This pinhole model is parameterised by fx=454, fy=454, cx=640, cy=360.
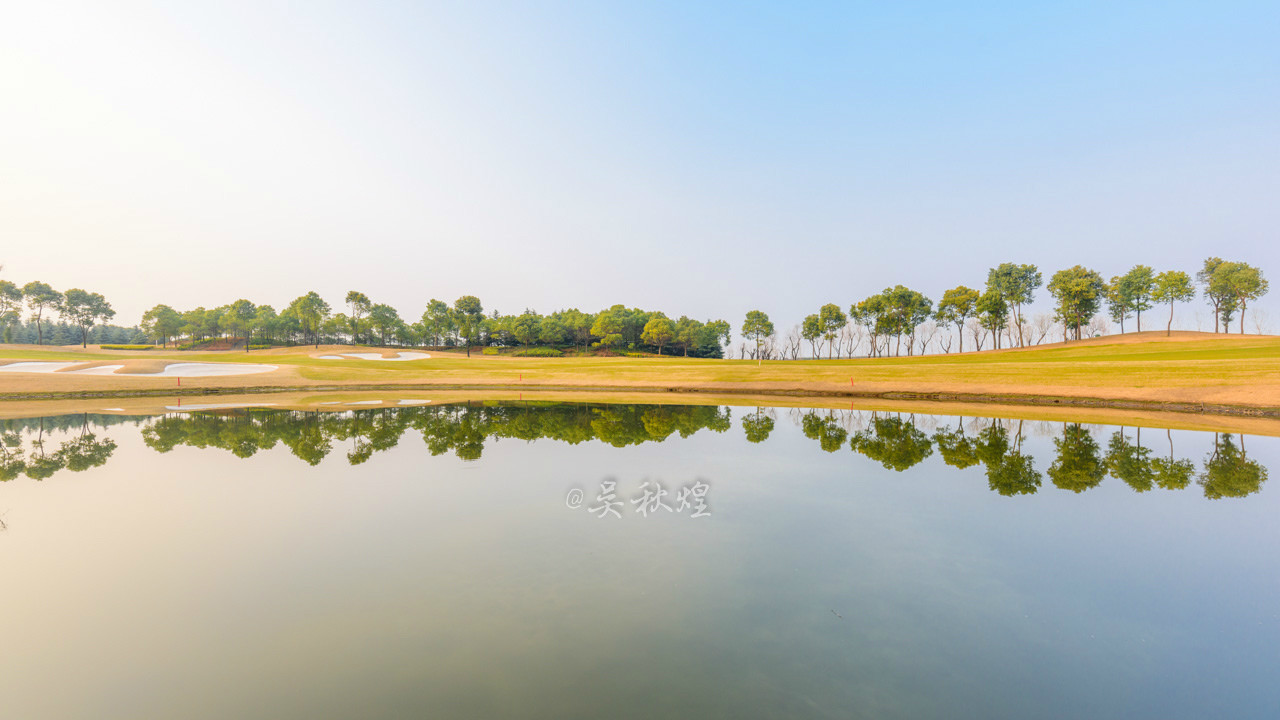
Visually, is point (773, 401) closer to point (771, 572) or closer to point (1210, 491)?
point (1210, 491)

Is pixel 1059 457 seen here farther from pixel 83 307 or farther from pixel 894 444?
pixel 83 307

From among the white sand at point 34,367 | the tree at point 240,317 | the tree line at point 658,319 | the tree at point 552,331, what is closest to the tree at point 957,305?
the tree line at point 658,319

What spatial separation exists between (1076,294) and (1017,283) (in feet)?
33.2

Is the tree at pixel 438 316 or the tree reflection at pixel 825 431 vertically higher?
the tree at pixel 438 316

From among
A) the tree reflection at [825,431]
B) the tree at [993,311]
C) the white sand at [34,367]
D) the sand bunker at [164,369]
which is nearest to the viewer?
the tree reflection at [825,431]

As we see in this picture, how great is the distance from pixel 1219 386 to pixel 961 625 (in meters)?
37.9

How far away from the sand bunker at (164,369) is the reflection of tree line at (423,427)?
2364cm

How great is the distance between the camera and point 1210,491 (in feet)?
37.3

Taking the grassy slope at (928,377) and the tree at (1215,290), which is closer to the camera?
the grassy slope at (928,377)

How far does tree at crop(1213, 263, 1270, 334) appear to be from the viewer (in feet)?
223

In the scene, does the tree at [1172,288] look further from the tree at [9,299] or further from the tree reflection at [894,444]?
the tree at [9,299]

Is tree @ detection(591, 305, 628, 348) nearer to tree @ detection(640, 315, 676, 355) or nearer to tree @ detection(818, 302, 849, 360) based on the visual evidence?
tree @ detection(640, 315, 676, 355)

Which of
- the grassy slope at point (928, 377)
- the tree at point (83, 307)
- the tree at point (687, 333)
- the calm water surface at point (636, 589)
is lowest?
the calm water surface at point (636, 589)

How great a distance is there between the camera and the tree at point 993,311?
79125 mm
